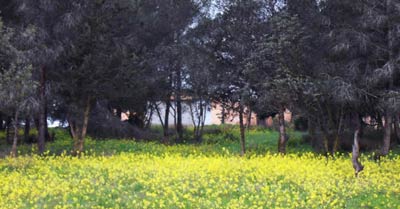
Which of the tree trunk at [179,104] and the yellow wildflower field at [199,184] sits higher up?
the tree trunk at [179,104]

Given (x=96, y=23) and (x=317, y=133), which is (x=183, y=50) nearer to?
(x=96, y=23)

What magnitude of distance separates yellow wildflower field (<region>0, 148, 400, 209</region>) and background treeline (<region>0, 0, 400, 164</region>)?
3.67 metres

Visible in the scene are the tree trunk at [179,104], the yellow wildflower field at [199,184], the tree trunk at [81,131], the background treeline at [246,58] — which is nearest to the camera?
the yellow wildflower field at [199,184]

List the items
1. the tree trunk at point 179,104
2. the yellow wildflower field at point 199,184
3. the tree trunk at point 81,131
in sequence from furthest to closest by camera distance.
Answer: the tree trunk at point 179,104 → the tree trunk at point 81,131 → the yellow wildflower field at point 199,184

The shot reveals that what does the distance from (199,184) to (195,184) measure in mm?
107

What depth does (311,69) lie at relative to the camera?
71.4 ft

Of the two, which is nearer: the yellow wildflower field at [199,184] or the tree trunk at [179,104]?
the yellow wildflower field at [199,184]

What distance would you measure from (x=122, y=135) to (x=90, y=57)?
32.6 ft

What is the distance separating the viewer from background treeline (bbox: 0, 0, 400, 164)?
20453mm

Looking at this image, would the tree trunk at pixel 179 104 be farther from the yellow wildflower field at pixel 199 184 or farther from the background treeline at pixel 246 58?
the yellow wildflower field at pixel 199 184

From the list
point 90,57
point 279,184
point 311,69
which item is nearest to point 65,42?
point 90,57

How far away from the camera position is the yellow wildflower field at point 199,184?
37.4 feet

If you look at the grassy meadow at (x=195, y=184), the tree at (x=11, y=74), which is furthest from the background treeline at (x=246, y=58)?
the grassy meadow at (x=195, y=184)

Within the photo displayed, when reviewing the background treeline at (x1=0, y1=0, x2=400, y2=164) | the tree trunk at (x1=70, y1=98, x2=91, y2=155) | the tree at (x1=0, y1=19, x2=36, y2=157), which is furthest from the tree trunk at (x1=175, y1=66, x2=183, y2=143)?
the tree at (x1=0, y1=19, x2=36, y2=157)
